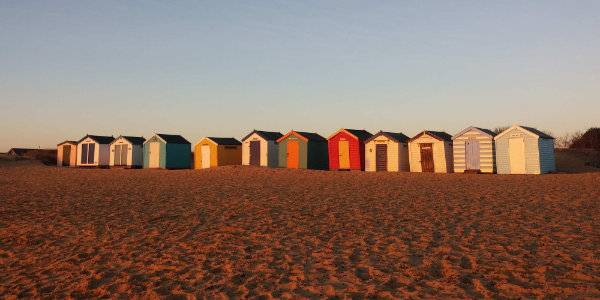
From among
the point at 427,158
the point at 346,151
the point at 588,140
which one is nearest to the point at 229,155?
the point at 346,151

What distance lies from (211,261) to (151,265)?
92cm

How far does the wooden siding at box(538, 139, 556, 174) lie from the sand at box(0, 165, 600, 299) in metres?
11.1

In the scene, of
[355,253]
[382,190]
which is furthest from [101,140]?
[355,253]

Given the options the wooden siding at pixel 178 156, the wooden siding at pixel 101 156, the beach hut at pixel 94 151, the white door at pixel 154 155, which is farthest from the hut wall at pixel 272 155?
the beach hut at pixel 94 151

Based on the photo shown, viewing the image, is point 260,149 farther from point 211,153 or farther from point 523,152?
point 523,152

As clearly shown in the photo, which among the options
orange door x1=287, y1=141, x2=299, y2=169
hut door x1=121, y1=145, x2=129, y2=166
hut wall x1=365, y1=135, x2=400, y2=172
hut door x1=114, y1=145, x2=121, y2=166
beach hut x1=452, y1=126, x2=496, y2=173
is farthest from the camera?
hut door x1=114, y1=145, x2=121, y2=166

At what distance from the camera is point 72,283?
5.48m

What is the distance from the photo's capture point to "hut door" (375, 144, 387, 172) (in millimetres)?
27594

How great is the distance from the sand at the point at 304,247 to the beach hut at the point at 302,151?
1684cm

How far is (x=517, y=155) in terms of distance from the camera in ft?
76.9

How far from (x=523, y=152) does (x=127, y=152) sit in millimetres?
32355

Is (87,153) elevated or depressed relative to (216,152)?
elevated

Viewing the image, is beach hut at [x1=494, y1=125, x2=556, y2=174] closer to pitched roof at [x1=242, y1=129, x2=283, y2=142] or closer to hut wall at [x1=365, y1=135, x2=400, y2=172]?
hut wall at [x1=365, y1=135, x2=400, y2=172]

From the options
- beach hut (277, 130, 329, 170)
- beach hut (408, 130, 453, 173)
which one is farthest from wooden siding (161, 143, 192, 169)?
beach hut (408, 130, 453, 173)
